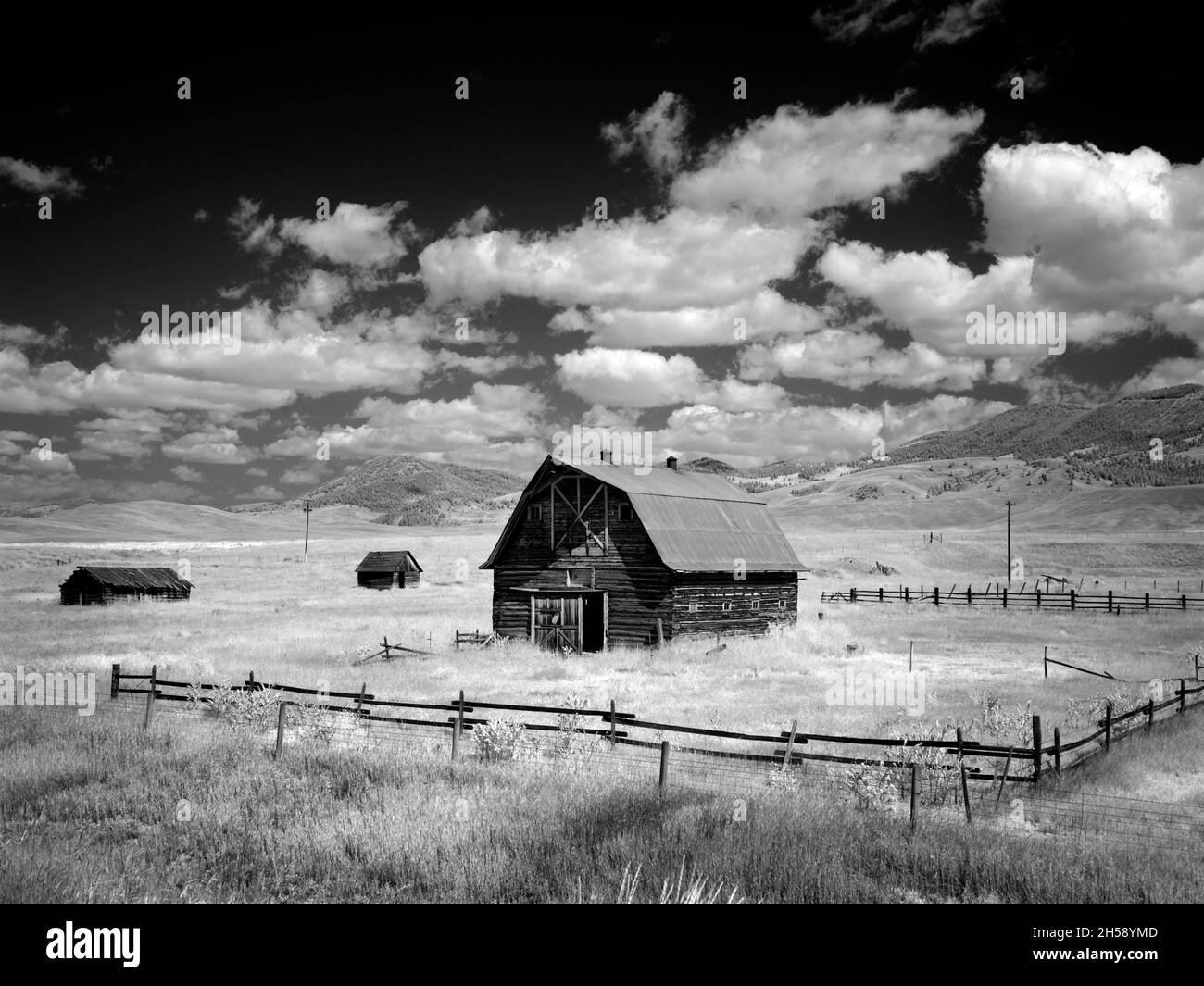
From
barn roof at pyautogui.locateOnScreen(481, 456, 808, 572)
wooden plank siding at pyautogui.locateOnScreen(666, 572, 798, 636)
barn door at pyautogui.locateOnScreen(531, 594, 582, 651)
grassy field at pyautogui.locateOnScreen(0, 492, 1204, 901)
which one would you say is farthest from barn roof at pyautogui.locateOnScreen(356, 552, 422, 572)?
wooden plank siding at pyautogui.locateOnScreen(666, 572, 798, 636)

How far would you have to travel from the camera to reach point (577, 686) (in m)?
21.4

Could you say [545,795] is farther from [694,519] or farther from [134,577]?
[134,577]

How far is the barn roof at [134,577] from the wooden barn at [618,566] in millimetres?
30829

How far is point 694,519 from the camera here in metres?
31.1

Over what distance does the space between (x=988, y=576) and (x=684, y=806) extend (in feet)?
221

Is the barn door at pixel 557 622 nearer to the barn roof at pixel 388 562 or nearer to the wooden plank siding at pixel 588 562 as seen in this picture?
the wooden plank siding at pixel 588 562

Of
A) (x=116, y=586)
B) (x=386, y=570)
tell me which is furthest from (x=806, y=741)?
(x=386, y=570)

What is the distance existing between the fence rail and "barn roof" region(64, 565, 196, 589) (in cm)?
4094

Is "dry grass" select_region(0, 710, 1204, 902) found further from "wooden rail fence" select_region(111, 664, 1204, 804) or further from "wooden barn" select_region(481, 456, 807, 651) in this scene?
"wooden barn" select_region(481, 456, 807, 651)

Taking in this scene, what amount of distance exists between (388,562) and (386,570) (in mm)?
724


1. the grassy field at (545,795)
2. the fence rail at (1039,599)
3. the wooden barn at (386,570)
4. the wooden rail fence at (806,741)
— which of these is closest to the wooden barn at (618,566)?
the grassy field at (545,795)

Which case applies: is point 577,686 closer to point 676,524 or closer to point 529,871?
point 676,524

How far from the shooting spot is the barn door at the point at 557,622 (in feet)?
95.2
